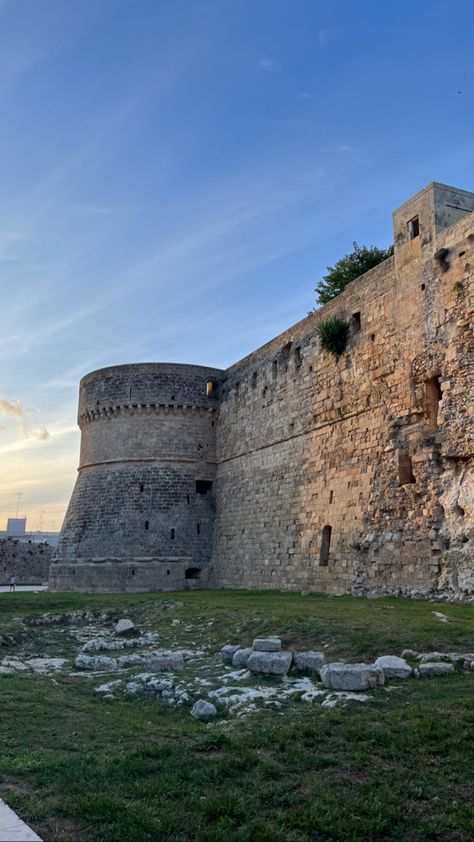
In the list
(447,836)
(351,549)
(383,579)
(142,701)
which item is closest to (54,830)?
(447,836)

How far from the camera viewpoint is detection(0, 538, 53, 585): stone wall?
38656mm

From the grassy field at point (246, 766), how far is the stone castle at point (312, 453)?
670 cm

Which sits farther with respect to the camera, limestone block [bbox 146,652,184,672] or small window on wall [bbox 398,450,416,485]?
small window on wall [bbox 398,450,416,485]

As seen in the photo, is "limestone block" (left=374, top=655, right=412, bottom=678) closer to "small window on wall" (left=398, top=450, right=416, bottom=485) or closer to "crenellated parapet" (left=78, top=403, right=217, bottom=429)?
"small window on wall" (left=398, top=450, right=416, bottom=485)

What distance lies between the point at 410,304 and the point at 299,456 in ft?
21.5

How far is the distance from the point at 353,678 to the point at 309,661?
4.17 feet

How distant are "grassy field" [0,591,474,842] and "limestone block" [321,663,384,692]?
0.15 metres

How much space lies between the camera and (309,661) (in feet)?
27.3

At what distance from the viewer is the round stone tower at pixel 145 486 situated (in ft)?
84.9

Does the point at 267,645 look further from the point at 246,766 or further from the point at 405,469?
the point at 405,469

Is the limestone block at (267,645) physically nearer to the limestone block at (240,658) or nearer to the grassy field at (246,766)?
the limestone block at (240,658)

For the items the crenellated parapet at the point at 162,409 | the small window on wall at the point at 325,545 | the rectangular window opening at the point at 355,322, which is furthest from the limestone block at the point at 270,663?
the crenellated parapet at the point at 162,409

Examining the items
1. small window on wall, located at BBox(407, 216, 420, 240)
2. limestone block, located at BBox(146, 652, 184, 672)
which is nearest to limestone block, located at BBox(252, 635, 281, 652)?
limestone block, located at BBox(146, 652, 184, 672)

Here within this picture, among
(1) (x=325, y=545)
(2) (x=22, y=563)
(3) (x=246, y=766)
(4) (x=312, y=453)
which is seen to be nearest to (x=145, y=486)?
(4) (x=312, y=453)
